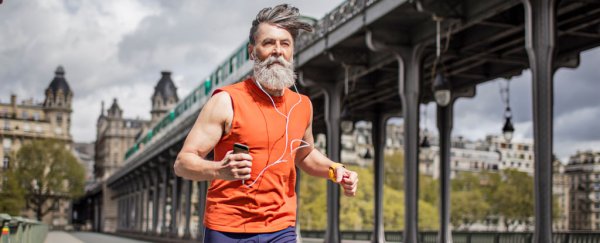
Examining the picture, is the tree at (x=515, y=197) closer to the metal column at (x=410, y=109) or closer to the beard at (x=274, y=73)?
the metal column at (x=410, y=109)

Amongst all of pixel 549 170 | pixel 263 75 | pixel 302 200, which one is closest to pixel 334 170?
pixel 263 75

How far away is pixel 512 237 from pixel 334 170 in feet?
87.6

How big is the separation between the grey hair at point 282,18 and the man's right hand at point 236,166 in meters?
0.66

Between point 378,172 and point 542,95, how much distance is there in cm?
2335

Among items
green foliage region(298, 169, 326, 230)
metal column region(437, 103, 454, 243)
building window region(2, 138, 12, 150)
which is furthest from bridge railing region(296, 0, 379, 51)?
building window region(2, 138, 12, 150)

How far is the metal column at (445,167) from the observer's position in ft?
105

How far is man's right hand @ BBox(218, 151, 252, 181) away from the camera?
10.9ft

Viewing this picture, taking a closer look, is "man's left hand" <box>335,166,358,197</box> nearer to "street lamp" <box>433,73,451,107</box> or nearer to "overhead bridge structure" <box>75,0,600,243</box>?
"overhead bridge structure" <box>75,0,600,243</box>

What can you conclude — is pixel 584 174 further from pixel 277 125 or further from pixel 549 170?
pixel 277 125

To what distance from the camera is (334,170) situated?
3.86 meters

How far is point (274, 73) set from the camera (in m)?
3.73

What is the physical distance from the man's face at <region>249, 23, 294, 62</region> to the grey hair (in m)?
0.02

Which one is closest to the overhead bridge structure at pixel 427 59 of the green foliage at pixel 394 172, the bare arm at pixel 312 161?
the bare arm at pixel 312 161

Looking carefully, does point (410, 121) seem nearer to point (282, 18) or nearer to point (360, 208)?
point (282, 18)
